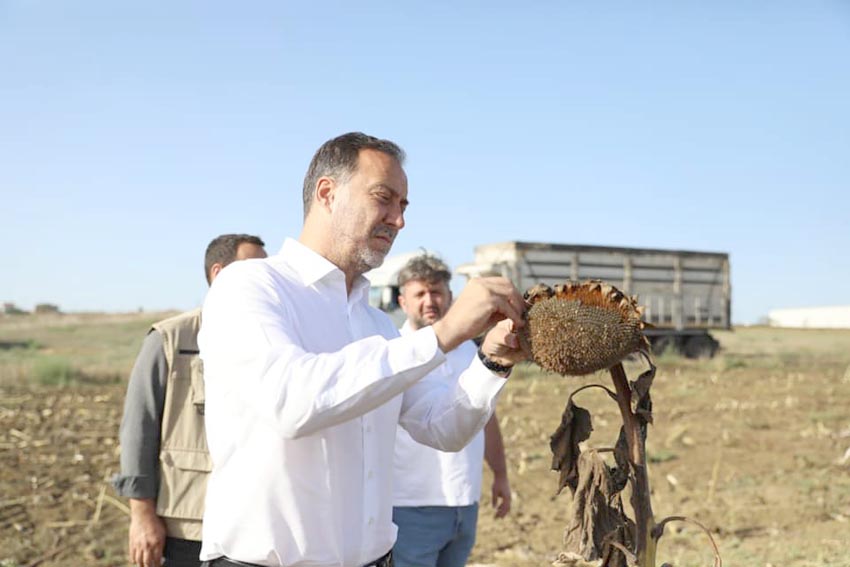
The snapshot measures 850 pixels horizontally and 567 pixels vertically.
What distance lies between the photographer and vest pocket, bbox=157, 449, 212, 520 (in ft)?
13.4

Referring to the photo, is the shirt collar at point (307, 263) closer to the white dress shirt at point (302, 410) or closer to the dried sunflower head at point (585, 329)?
the white dress shirt at point (302, 410)

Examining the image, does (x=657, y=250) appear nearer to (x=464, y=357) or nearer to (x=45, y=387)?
(x=45, y=387)

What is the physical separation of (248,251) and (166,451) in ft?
3.55

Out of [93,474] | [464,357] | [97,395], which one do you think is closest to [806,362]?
[97,395]

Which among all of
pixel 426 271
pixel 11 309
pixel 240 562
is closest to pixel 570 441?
pixel 240 562

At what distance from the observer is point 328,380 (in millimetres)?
2309

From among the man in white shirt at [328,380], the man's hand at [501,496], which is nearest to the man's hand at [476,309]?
the man in white shirt at [328,380]

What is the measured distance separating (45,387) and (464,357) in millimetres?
16737

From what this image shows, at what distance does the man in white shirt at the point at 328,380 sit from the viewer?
2361 millimetres

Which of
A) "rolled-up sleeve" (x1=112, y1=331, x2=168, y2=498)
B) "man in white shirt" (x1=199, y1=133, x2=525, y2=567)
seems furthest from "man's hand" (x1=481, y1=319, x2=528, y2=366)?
"rolled-up sleeve" (x1=112, y1=331, x2=168, y2=498)

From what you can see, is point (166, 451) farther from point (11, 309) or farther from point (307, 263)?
point (11, 309)

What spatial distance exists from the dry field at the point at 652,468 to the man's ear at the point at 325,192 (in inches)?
174

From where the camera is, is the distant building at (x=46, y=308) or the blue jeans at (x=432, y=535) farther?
the distant building at (x=46, y=308)

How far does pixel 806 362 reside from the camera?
28.5 metres
